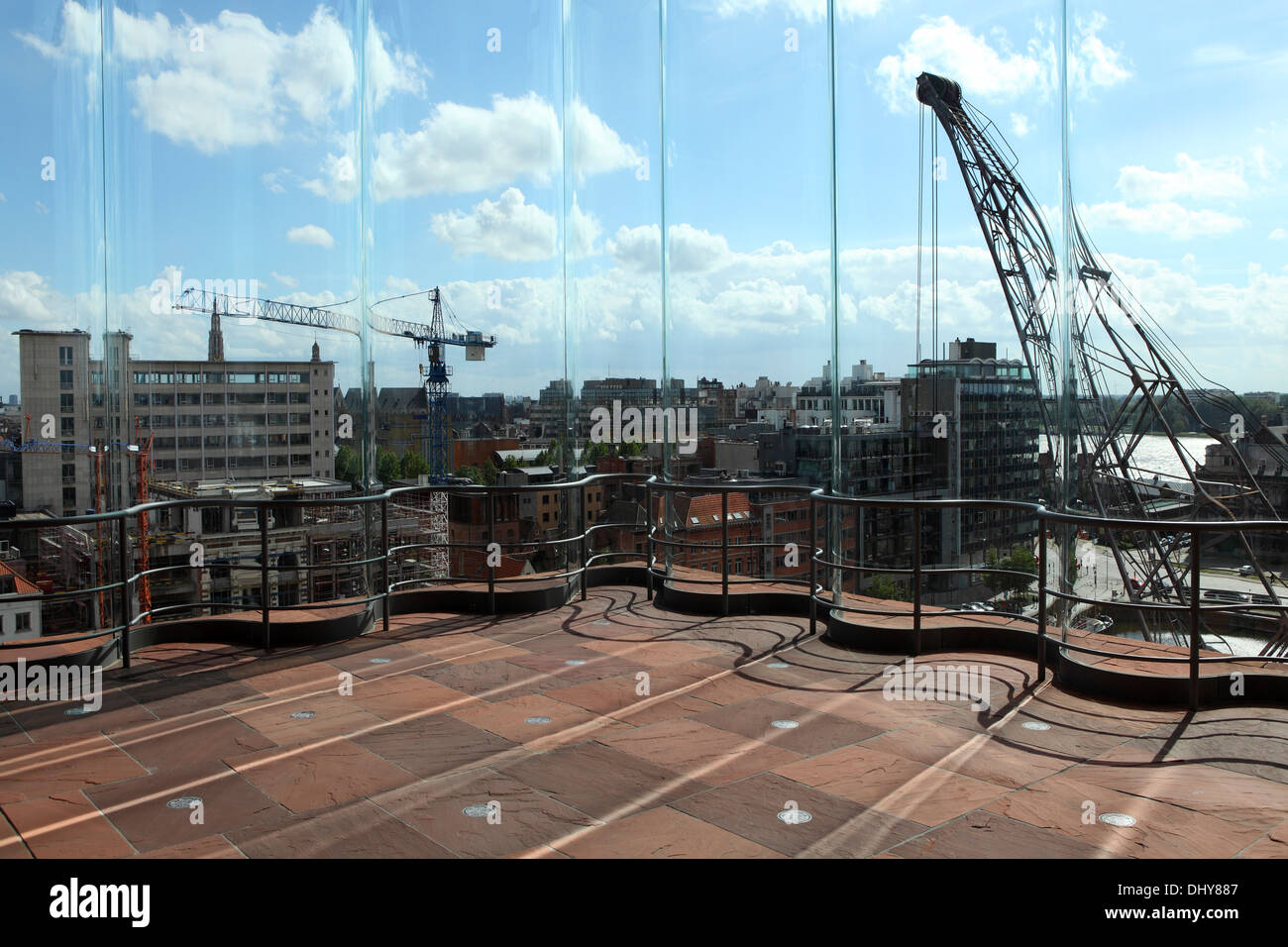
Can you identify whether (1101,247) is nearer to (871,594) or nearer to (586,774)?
(871,594)

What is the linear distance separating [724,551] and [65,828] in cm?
363

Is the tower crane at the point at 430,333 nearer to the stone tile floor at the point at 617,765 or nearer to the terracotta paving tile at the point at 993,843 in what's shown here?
the stone tile floor at the point at 617,765

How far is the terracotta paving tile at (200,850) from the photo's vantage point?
7.88 ft

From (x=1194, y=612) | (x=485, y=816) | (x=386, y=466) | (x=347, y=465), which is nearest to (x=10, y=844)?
(x=485, y=816)

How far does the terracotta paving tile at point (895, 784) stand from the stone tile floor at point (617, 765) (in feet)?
0.03

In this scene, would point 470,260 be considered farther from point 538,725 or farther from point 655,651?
point 538,725

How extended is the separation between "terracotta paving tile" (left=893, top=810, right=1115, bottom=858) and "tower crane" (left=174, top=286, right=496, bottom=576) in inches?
135

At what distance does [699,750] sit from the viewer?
323cm

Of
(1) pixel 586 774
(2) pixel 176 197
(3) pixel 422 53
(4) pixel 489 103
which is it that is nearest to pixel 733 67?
(4) pixel 489 103

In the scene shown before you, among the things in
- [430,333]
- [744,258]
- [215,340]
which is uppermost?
[744,258]

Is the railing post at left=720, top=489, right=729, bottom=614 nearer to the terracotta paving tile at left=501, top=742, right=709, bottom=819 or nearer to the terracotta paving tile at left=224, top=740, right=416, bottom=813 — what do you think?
the terracotta paving tile at left=501, top=742, right=709, bottom=819

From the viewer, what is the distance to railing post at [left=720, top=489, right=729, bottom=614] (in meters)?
5.41

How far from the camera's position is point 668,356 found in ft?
20.9
